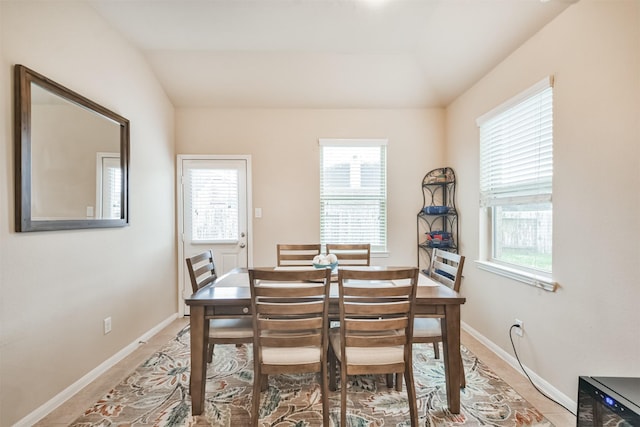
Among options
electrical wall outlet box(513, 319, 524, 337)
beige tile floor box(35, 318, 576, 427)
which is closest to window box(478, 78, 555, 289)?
electrical wall outlet box(513, 319, 524, 337)

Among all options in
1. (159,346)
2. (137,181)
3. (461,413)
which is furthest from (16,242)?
(461,413)

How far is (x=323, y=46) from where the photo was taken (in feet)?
9.46

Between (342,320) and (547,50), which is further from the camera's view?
(547,50)

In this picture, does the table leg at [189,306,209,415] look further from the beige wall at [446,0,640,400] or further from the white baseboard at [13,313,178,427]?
the beige wall at [446,0,640,400]

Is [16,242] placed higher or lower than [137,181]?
lower

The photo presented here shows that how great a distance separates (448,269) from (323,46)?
2462 mm

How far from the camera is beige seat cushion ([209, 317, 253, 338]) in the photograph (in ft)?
6.04

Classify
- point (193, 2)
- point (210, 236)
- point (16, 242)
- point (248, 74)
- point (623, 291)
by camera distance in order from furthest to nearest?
point (210, 236)
point (248, 74)
point (193, 2)
point (16, 242)
point (623, 291)

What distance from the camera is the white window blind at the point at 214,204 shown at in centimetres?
352

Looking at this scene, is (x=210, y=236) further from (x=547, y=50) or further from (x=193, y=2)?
(x=547, y=50)

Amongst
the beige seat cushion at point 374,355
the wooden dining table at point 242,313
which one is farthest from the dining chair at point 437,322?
the beige seat cushion at point 374,355

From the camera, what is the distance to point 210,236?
3525 millimetres

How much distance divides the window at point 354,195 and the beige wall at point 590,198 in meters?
1.65

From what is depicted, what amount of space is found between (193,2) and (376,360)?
119 inches
